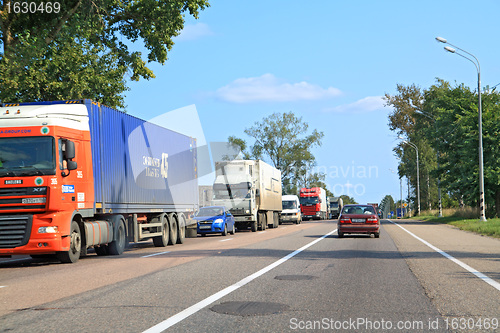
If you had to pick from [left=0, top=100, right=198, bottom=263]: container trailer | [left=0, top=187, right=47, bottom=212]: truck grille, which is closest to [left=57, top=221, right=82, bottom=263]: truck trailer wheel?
[left=0, top=100, right=198, bottom=263]: container trailer

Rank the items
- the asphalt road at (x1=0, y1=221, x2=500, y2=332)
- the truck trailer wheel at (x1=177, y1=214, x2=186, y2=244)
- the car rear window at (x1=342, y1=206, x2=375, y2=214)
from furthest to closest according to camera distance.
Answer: the car rear window at (x1=342, y1=206, x2=375, y2=214), the truck trailer wheel at (x1=177, y1=214, x2=186, y2=244), the asphalt road at (x1=0, y1=221, x2=500, y2=332)

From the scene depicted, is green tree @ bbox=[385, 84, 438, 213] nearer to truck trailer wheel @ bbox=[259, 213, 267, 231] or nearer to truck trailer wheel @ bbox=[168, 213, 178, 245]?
truck trailer wheel @ bbox=[259, 213, 267, 231]

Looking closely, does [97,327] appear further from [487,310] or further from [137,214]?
[137,214]

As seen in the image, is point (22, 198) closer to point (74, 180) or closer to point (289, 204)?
point (74, 180)

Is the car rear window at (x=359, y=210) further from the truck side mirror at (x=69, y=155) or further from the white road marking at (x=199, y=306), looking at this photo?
the truck side mirror at (x=69, y=155)

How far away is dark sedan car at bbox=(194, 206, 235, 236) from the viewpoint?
2972 cm

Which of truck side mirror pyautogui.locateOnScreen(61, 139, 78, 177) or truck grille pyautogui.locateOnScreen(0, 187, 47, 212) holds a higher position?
truck side mirror pyautogui.locateOnScreen(61, 139, 78, 177)

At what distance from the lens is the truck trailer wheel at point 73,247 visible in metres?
14.6

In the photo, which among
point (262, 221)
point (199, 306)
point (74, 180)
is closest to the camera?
point (199, 306)

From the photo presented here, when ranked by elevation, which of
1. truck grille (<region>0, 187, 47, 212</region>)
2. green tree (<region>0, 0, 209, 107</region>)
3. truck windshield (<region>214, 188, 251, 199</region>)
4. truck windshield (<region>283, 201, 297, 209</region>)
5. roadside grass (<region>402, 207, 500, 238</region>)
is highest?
green tree (<region>0, 0, 209, 107</region>)

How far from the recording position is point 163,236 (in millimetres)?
20984

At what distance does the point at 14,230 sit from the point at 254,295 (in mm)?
7379

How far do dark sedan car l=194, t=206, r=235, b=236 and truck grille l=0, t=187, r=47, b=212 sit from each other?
16.0 metres

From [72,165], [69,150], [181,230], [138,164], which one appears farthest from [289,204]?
[69,150]
